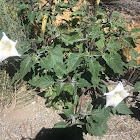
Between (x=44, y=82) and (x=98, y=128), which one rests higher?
(x=44, y=82)

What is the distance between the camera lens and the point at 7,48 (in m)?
1.04

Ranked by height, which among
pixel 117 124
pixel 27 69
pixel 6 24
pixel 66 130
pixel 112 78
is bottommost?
pixel 117 124

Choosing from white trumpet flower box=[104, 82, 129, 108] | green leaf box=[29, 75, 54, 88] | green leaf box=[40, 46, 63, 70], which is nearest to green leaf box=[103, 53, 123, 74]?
white trumpet flower box=[104, 82, 129, 108]

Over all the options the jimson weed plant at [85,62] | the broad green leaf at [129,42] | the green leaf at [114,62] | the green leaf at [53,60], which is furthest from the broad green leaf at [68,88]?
the broad green leaf at [129,42]

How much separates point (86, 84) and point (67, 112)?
0.29 metres

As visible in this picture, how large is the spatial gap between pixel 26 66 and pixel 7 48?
7.0 inches

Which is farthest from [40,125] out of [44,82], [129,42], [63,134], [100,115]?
[129,42]

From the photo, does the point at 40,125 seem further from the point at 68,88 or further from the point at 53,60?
the point at 53,60

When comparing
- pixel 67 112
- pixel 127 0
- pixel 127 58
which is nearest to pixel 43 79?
pixel 67 112

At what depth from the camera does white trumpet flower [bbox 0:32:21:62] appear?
3.26 ft

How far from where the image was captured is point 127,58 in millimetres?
1893

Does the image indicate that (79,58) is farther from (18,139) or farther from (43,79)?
(18,139)

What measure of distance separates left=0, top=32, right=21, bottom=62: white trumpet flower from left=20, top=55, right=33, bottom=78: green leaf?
131 mm

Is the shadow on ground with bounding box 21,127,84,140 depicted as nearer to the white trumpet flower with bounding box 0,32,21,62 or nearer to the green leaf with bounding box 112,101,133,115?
the green leaf with bounding box 112,101,133,115
